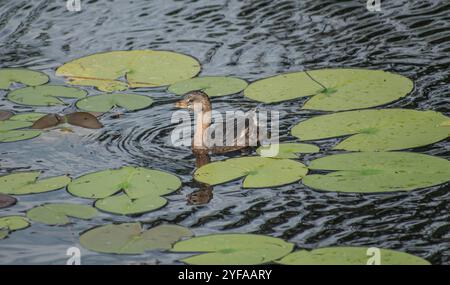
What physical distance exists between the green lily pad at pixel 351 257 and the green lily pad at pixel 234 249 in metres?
0.12

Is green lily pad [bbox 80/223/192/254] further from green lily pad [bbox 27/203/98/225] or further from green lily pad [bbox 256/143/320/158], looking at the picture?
green lily pad [bbox 256/143/320/158]

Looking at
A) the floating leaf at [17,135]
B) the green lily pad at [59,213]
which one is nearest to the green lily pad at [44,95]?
the floating leaf at [17,135]

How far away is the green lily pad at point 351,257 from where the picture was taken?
620 centimetres

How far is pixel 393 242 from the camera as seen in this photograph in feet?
21.4

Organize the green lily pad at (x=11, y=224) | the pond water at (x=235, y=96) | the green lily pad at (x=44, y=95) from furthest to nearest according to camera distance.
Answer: the green lily pad at (x=44, y=95) → the green lily pad at (x=11, y=224) → the pond water at (x=235, y=96)

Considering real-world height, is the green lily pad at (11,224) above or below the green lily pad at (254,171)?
below

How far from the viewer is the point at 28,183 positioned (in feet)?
25.2

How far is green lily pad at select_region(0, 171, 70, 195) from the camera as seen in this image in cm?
754

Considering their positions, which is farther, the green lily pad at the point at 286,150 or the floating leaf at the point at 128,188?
the green lily pad at the point at 286,150

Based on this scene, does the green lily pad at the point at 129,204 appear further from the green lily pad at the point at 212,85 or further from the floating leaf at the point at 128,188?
the green lily pad at the point at 212,85

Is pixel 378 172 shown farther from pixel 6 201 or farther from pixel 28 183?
pixel 6 201

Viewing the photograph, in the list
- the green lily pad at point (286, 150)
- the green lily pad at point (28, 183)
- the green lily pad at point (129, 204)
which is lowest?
the green lily pad at point (129, 204)

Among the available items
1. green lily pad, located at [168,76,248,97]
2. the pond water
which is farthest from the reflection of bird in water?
green lily pad, located at [168,76,248,97]

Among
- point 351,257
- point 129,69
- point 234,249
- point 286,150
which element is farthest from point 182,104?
point 351,257
